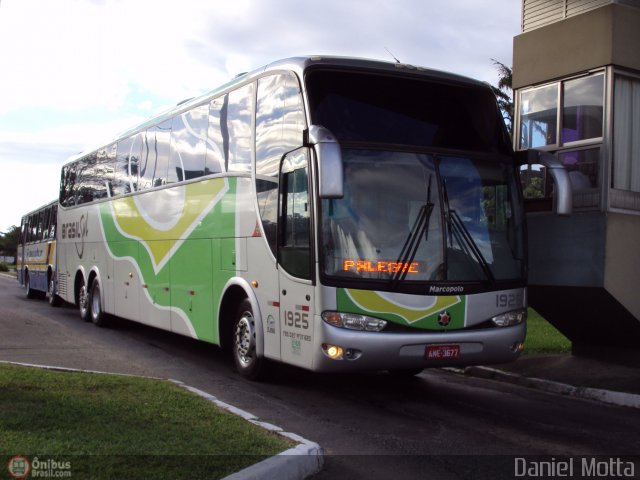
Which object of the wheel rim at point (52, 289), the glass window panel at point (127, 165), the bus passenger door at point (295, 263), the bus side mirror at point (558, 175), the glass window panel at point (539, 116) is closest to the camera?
the bus passenger door at point (295, 263)

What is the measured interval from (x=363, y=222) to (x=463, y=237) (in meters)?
1.15

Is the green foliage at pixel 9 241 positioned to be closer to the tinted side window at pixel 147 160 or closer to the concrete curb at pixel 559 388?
the tinted side window at pixel 147 160

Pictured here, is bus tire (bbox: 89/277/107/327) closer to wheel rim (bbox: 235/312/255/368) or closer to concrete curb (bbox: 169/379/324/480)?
wheel rim (bbox: 235/312/255/368)

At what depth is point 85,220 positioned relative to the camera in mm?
18109

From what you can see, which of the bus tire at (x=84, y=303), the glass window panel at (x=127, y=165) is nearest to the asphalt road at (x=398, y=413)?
the glass window panel at (x=127, y=165)

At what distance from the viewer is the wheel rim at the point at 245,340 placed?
31.7 ft

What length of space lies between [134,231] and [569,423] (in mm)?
8938

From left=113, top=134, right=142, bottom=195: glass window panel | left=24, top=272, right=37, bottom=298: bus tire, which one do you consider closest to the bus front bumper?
left=113, top=134, right=142, bottom=195: glass window panel

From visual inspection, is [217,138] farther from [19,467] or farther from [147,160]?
[19,467]

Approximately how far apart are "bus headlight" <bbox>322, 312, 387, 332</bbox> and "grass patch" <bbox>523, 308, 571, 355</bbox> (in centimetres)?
531

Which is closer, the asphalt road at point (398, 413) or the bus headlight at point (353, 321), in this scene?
the asphalt road at point (398, 413)

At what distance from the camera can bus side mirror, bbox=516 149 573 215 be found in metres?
8.70

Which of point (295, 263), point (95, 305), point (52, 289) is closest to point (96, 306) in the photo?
point (95, 305)

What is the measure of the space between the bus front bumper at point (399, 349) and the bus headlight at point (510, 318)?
0.12 metres
